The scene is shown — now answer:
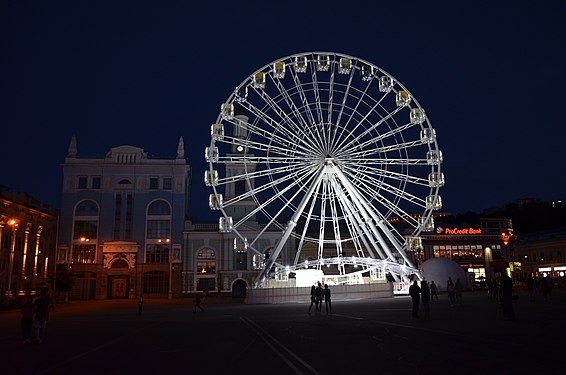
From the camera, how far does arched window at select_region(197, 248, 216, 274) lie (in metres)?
74.3

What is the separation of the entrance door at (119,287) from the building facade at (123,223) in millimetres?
140

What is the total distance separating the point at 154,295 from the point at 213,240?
11.8m

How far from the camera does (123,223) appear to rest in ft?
244

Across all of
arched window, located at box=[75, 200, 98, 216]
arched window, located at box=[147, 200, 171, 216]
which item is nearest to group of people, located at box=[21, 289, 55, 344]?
arched window, located at box=[147, 200, 171, 216]

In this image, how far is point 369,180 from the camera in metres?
42.0

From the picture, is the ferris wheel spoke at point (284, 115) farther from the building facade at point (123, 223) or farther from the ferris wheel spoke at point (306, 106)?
the building facade at point (123, 223)

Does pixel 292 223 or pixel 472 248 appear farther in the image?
pixel 472 248

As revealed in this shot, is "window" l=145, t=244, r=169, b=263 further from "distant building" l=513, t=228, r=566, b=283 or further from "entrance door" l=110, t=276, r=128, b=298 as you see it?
"distant building" l=513, t=228, r=566, b=283

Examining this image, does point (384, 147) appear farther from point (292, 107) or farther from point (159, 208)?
point (159, 208)

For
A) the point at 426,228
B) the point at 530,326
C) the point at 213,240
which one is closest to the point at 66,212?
the point at 213,240

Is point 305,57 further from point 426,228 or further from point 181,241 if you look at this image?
point 181,241

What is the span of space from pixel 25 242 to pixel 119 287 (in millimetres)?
15118

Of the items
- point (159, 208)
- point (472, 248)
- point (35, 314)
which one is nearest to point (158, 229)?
point (159, 208)

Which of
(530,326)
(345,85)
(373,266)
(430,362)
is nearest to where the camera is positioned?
(430,362)
